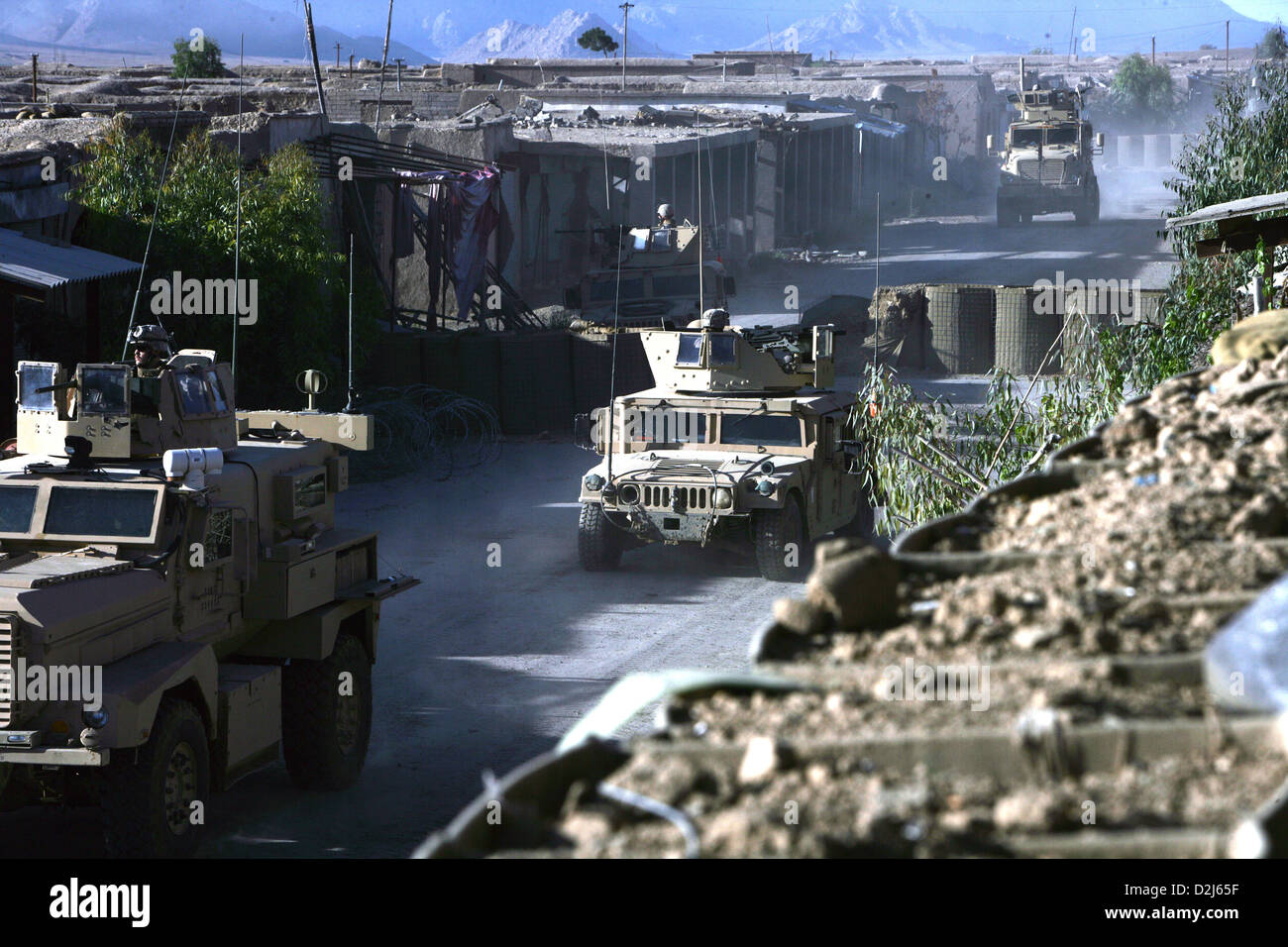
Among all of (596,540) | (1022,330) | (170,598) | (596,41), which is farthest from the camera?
(596,41)

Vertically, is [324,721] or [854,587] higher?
[854,587]

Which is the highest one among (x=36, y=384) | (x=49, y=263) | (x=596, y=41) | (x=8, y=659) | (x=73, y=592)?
(x=596, y=41)

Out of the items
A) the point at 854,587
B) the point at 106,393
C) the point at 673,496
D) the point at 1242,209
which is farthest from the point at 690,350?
the point at 854,587

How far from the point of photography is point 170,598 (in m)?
8.00

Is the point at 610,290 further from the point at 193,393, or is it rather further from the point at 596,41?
the point at 596,41

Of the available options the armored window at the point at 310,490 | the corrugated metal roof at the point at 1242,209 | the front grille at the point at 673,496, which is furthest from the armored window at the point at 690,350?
the armored window at the point at 310,490

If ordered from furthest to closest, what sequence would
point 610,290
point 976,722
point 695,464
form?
1. point 610,290
2. point 695,464
3. point 976,722

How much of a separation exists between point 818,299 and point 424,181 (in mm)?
10949

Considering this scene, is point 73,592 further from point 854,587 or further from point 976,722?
point 976,722

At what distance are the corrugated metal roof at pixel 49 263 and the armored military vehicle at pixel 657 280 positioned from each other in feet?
30.4

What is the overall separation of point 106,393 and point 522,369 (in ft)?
39.0

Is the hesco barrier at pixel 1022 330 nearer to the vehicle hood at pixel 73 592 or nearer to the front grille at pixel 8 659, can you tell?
the vehicle hood at pixel 73 592

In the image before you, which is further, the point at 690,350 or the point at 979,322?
the point at 979,322

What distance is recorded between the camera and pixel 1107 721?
308 cm
